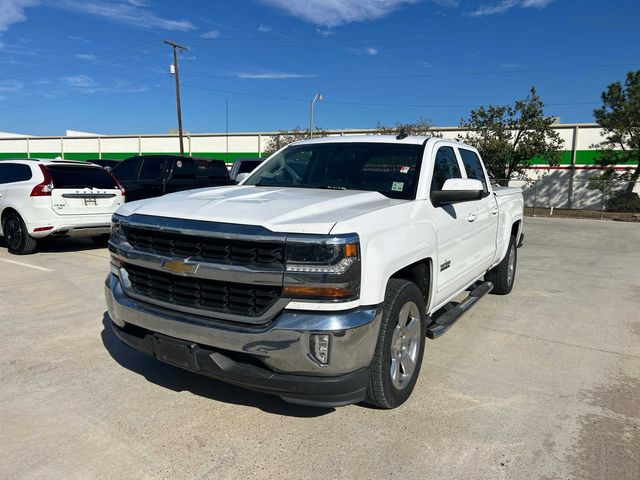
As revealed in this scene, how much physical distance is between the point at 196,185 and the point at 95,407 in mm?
8814

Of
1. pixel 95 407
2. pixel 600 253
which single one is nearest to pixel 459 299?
pixel 95 407

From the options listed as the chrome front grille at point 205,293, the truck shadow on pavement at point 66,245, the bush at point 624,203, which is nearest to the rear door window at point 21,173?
the truck shadow on pavement at point 66,245

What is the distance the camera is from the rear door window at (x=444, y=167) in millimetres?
4246

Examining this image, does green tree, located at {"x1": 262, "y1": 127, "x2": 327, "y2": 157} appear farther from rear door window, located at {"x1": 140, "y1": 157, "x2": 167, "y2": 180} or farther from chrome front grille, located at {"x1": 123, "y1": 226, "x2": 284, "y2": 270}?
chrome front grille, located at {"x1": 123, "y1": 226, "x2": 284, "y2": 270}

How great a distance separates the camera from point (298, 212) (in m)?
3.03

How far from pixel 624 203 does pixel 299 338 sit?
25.9m

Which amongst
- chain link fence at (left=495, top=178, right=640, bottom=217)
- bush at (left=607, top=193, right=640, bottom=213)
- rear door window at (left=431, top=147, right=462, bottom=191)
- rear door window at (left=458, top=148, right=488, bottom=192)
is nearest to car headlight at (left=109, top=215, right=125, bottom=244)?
rear door window at (left=431, top=147, right=462, bottom=191)

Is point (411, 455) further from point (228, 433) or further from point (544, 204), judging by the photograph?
point (544, 204)

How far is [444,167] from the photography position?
14.9 ft

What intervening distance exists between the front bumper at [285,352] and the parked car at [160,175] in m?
8.70

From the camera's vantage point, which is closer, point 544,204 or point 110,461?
point 110,461

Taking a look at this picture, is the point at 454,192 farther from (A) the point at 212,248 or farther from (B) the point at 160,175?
(B) the point at 160,175

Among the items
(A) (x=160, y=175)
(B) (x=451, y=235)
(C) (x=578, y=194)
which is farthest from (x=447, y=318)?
(C) (x=578, y=194)

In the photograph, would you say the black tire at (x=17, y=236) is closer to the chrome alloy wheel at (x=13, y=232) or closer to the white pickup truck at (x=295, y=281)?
the chrome alloy wheel at (x=13, y=232)
